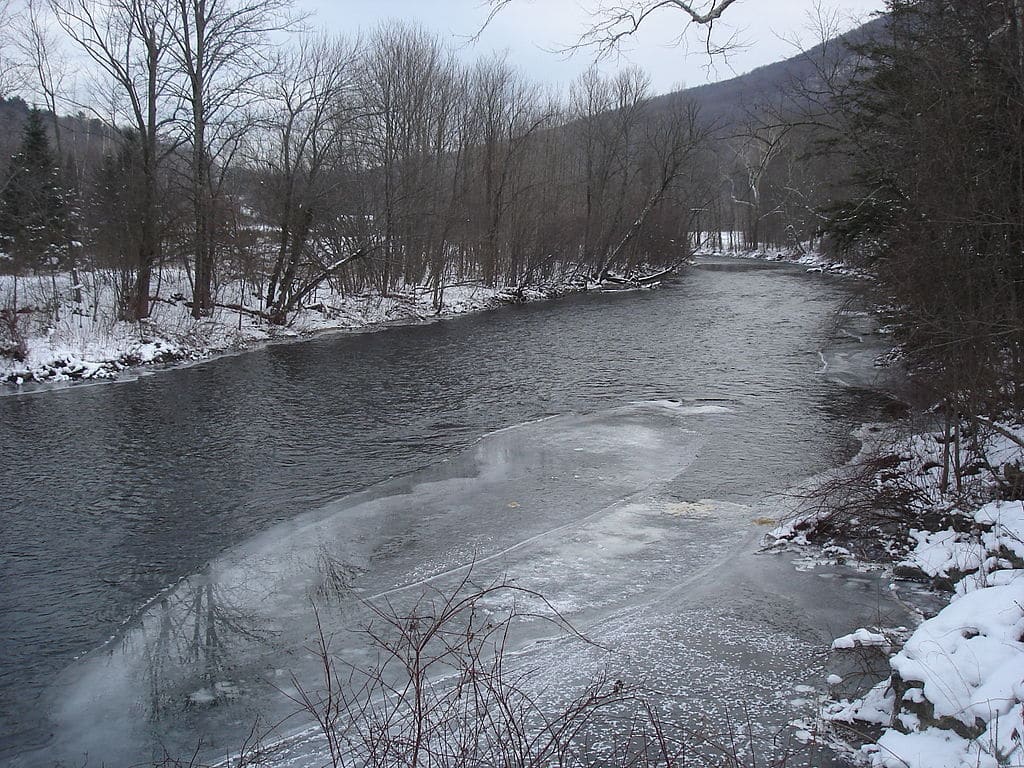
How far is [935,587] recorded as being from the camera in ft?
23.2

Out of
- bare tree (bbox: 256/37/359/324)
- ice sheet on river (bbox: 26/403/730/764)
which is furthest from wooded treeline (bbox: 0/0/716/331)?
ice sheet on river (bbox: 26/403/730/764)

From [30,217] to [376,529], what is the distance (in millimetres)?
20997

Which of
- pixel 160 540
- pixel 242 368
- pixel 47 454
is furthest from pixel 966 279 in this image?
pixel 242 368

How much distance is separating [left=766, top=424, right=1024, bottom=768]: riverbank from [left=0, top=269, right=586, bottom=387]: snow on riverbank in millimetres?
16120

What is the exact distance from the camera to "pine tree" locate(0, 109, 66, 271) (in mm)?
21812

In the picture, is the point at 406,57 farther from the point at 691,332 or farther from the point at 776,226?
the point at 776,226

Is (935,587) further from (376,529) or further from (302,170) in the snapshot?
(302,170)

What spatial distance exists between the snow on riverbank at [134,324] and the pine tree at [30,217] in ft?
2.59

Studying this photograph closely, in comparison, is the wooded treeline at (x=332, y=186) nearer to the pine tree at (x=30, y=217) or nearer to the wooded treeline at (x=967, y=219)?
the pine tree at (x=30, y=217)

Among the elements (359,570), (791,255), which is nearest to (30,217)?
(359,570)

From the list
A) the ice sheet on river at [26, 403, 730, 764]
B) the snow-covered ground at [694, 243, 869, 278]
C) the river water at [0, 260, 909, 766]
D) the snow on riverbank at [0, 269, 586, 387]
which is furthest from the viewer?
the snow-covered ground at [694, 243, 869, 278]

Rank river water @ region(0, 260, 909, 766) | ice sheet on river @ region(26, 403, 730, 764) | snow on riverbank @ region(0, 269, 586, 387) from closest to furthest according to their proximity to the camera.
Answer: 1. ice sheet on river @ region(26, 403, 730, 764)
2. river water @ region(0, 260, 909, 766)
3. snow on riverbank @ region(0, 269, 586, 387)

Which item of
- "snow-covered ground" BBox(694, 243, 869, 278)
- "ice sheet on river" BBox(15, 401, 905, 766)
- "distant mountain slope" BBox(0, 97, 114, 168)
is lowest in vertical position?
"ice sheet on river" BBox(15, 401, 905, 766)

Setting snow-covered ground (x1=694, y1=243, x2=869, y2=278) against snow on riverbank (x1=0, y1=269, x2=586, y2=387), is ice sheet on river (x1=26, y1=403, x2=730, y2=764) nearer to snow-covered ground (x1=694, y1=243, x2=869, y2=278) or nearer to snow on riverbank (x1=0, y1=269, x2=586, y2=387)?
snow on riverbank (x1=0, y1=269, x2=586, y2=387)
